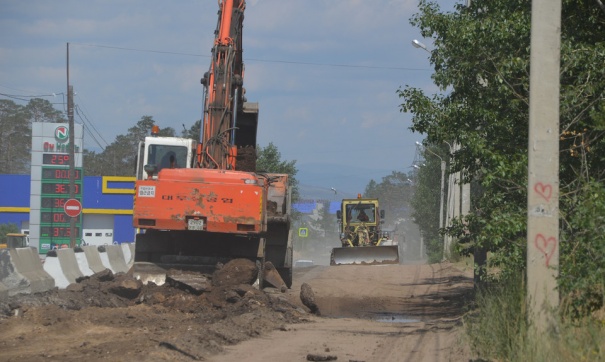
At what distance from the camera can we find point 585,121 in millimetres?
12070

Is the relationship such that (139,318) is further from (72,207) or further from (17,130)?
(17,130)

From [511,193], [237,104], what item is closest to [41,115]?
[237,104]

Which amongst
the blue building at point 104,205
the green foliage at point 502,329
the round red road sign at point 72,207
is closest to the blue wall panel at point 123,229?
the blue building at point 104,205

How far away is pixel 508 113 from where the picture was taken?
13.9 m

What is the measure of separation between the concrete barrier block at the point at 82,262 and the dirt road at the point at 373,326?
5211 mm

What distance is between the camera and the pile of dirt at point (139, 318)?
10.3 m

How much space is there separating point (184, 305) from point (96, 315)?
74.0 inches

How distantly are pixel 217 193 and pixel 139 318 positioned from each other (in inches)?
125

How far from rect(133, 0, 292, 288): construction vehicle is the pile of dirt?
2.68ft

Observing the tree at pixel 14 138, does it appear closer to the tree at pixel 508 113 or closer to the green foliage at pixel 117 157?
the green foliage at pixel 117 157

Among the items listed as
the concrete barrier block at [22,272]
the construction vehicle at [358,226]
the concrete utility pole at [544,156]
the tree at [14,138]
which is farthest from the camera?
the tree at [14,138]

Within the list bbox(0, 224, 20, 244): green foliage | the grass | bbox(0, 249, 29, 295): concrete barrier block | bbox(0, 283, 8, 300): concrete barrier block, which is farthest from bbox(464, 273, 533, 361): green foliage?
bbox(0, 224, 20, 244): green foliage

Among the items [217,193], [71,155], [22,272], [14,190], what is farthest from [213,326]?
[14,190]

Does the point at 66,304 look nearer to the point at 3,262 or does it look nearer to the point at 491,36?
the point at 3,262
